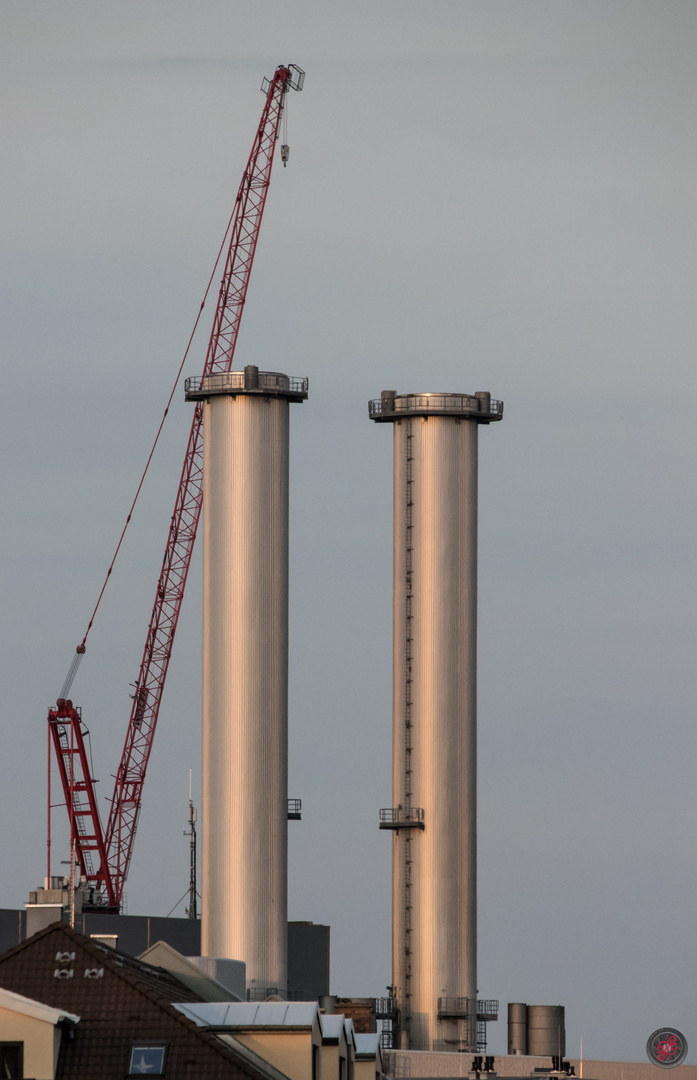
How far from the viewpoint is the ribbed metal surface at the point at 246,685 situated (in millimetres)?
115812

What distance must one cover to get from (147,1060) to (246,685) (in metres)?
67.7

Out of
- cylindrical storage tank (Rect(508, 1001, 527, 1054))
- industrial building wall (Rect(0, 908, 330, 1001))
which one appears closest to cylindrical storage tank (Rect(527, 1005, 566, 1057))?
cylindrical storage tank (Rect(508, 1001, 527, 1054))

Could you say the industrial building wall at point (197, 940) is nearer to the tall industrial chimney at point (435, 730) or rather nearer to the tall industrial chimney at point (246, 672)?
the tall industrial chimney at point (435, 730)

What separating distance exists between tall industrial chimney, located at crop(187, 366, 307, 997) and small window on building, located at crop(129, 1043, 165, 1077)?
64355 mm

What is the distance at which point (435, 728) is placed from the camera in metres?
122

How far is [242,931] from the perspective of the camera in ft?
378

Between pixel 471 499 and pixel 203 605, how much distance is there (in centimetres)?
1665

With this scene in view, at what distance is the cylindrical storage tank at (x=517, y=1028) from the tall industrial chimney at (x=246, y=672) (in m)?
15.7

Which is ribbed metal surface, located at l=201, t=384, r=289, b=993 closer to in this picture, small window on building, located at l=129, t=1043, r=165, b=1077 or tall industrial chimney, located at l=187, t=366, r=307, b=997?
tall industrial chimney, located at l=187, t=366, r=307, b=997

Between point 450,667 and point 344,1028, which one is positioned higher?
point 450,667

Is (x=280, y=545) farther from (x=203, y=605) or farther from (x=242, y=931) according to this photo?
(x=242, y=931)

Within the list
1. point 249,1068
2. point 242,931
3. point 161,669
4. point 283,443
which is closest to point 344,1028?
point 249,1068

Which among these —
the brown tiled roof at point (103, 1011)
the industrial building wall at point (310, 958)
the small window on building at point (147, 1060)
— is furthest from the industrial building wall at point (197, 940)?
the small window on building at point (147, 1060)

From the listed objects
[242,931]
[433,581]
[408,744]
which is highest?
[433,581]
